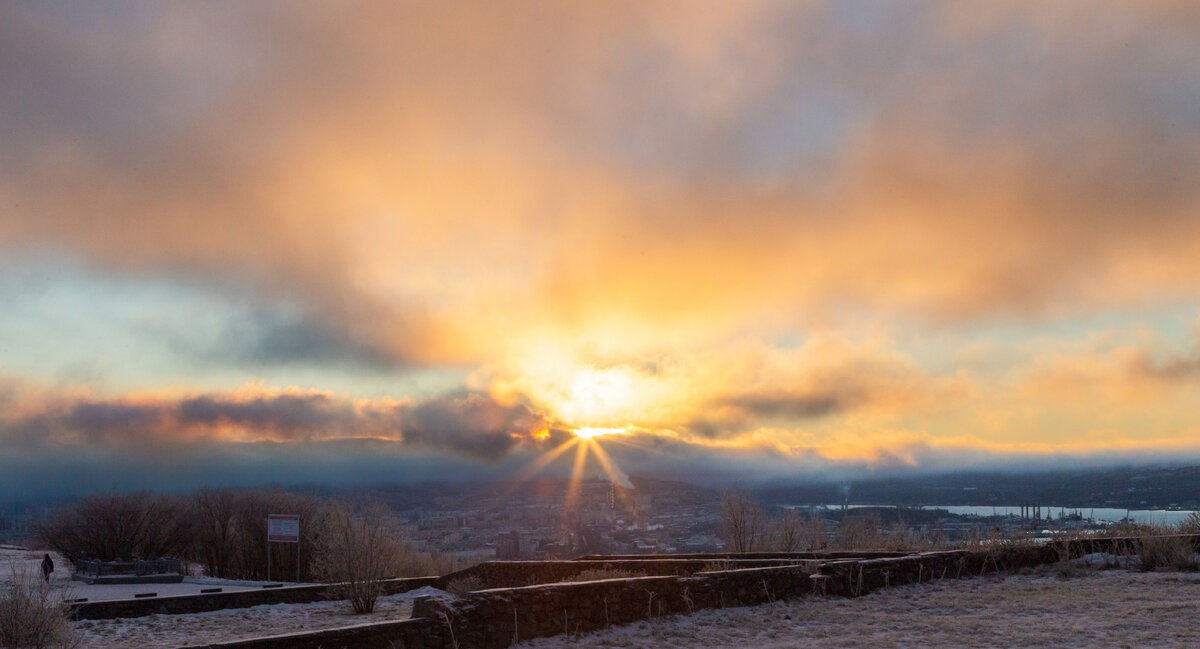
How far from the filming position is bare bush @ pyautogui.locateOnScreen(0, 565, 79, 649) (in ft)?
37.0

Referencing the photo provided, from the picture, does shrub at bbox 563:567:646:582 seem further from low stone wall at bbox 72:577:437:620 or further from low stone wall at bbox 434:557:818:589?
low stone wall at bbox 72:577:437:620

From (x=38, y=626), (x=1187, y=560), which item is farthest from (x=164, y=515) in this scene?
(x=1187, y=560)

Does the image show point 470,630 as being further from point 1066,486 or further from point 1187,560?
point 1066,486

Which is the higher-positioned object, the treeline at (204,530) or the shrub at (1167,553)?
the shrub at (1167,553)

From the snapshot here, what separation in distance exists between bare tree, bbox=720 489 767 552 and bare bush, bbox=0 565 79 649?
81.4 ft

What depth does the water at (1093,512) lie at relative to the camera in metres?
23.0

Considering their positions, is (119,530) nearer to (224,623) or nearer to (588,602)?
(224,623)

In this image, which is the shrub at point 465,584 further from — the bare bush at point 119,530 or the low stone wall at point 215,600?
the bare bush at point 119,530

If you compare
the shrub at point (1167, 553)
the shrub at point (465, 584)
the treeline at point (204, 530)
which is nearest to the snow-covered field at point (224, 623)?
the shrub at point (465, 584)

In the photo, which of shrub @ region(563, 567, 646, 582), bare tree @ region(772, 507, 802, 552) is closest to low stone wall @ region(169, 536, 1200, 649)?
shrub @ region(563, 567, 646, 582)

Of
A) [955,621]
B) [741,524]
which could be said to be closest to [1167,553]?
[955,621]

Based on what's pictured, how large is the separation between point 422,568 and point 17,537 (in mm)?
63590

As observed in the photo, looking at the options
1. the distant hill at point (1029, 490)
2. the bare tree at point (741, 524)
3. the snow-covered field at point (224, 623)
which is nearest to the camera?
the snow-covered field at point (224, 623)

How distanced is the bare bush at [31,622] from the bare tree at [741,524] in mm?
24819
